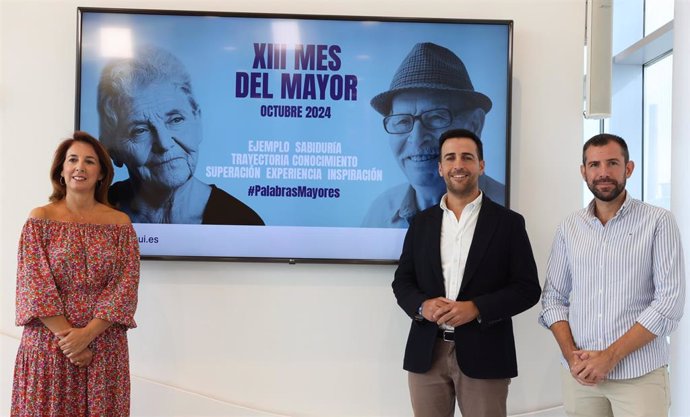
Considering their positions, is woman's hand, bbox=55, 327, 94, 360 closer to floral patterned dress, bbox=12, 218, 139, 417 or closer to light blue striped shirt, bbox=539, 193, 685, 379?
floral patterned dress, bbox=12, 218, 139, 417

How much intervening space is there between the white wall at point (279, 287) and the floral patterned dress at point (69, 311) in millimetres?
674

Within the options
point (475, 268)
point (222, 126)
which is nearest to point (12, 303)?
point (222, 126)

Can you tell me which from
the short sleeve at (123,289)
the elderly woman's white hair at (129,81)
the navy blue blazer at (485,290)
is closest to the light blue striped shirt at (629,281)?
the navy blue blazer at (485,290)

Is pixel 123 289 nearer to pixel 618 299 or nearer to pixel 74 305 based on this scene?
pixel 74 305

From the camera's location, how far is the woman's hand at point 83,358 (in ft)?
8.36

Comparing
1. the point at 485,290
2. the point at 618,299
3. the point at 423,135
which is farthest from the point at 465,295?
the point at 423,135

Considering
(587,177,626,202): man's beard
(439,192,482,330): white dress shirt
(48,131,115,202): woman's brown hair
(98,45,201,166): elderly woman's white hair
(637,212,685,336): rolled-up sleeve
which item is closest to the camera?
(637,212,685,336): rolled-up sleeve

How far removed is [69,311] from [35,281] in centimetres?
18

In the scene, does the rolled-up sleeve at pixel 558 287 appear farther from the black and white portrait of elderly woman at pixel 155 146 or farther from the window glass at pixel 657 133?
the black and white portrait of elderly woman at pixel 155 146

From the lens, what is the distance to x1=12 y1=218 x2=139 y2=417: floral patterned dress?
8.32 ft

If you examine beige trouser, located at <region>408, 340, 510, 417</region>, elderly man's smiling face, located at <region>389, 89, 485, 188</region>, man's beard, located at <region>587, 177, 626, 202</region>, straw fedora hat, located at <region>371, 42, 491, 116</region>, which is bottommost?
beige trouser, located at <region>408, 340, 510, 417</region>

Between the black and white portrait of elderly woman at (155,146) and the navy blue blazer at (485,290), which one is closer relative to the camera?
the navy blue blazer at (485,290)

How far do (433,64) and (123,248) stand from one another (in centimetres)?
174

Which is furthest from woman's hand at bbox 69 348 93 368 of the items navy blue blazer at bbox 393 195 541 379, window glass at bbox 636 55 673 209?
window glass at bbox 636 55 673 209
